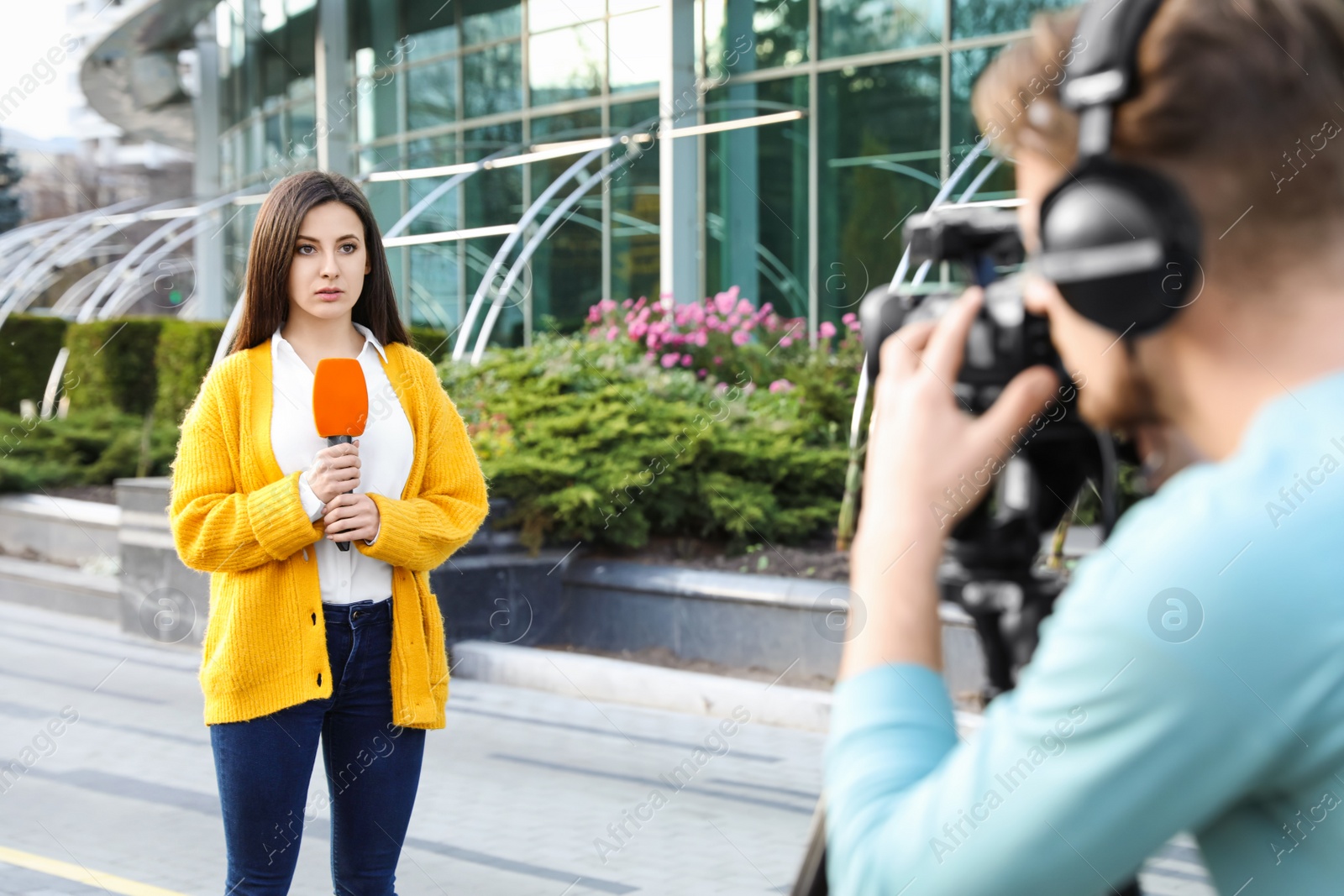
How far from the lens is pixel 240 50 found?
2820cm

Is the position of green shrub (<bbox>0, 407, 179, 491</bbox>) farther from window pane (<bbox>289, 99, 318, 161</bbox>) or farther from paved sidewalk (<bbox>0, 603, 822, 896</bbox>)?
window pane (<bbox>289, 99, 318, 161</bbox>)

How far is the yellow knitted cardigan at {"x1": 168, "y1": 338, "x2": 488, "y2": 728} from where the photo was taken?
297cm

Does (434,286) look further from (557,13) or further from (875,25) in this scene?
(875,25)

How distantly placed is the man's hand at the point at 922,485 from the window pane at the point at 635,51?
673 inches

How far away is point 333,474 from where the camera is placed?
3.00 metres

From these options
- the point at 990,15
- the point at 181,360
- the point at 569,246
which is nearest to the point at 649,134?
the point at 990,15

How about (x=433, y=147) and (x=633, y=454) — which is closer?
(x=633, y=454)

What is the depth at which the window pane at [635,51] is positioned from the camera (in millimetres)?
17812

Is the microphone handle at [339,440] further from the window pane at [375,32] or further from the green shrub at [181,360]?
the window pane at [375,32]

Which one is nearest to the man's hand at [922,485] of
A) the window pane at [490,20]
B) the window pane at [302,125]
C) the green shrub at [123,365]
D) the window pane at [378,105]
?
the green shrub at [123,365]

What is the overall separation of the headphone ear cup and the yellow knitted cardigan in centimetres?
226

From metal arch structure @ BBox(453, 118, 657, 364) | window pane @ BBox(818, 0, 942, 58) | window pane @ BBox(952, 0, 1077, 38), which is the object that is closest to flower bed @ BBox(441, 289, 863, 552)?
metal arch structure @ BBox(453, 118, 657, 364)

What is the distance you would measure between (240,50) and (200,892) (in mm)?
26005

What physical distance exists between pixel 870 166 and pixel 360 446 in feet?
44.7
